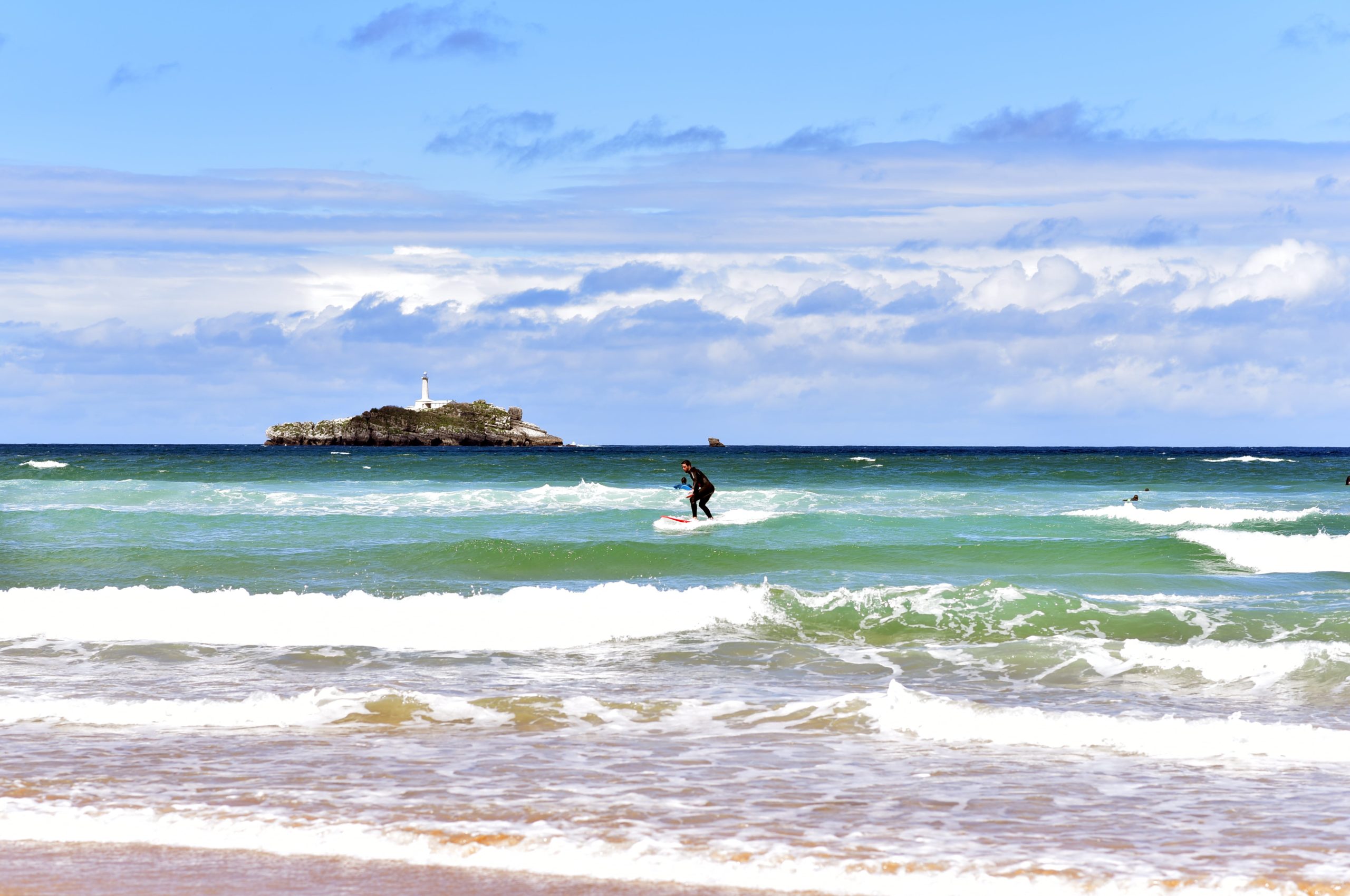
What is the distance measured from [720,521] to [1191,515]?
13.6m

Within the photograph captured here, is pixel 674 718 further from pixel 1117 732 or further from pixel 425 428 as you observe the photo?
pixel 425 428

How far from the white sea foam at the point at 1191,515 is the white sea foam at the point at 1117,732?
74.0 feet

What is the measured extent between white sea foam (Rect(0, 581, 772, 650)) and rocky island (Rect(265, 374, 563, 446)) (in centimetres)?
13575

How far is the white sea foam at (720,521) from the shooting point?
26.0m

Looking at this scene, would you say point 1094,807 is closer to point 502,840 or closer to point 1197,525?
point 502,840

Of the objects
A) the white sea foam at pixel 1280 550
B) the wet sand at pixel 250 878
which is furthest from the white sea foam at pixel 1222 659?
the white sea foam at pixel 1280 550

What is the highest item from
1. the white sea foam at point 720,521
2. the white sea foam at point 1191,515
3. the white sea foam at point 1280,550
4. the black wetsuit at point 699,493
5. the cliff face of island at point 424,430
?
the cliff face of island at point 424,430

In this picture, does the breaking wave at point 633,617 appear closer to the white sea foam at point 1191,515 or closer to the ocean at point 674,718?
the ocean at point 674,718

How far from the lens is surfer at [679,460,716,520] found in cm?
2753

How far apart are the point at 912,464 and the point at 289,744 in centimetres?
6773

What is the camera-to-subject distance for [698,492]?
28016 millimetres

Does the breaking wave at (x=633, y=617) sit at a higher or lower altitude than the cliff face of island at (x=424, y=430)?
lower

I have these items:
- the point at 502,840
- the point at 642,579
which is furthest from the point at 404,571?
the point at 502,840

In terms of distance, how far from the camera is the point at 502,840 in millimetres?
5145
